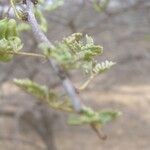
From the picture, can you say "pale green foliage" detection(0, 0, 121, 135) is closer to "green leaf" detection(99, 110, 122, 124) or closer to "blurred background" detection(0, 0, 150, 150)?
"green leaf" detection(99, 110, 122, 124)

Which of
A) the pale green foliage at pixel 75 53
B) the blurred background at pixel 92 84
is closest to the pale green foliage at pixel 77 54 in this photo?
the pale green foliage at pixel 75 53

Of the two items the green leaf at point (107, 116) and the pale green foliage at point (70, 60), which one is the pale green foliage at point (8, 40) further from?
the green leaf at point (107, 116)

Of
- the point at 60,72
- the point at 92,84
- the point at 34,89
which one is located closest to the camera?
the point at 60,72

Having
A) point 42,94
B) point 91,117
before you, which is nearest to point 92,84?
point 42,94

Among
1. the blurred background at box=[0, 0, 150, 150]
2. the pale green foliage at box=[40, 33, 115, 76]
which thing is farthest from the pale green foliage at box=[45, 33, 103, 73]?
the blurred background at box=[0, 0, 150, 150]

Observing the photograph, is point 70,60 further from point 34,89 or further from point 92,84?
point 92,84

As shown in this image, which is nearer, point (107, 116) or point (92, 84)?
point (107, 116)

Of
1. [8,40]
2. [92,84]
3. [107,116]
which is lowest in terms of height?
[107,116]
